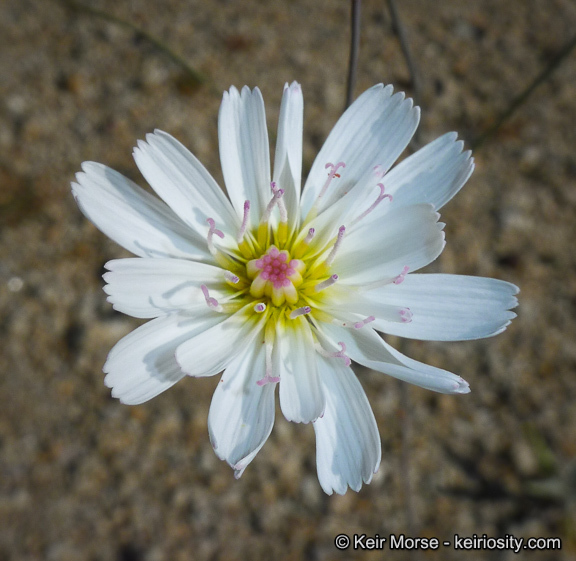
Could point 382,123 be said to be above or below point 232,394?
above

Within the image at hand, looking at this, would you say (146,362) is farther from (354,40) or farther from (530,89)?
(530,89)

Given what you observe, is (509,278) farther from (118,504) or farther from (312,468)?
(118,504)

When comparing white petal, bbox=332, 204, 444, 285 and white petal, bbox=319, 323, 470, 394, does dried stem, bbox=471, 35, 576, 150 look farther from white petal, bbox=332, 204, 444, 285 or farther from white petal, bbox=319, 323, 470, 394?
white petal, bbox=319, 323, 470, 394

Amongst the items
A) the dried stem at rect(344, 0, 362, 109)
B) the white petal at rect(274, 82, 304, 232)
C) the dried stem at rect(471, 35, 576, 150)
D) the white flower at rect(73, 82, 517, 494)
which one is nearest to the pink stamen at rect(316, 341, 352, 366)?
the white flower at rect(73, 82, 517, 494)

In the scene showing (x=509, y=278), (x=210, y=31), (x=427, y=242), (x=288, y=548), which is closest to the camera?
(x=427, y=242)

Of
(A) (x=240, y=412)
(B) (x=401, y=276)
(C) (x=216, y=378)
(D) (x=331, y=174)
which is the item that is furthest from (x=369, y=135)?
(C) (x=216, y=378)

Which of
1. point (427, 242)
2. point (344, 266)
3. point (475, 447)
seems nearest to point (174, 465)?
point (475, 447)
